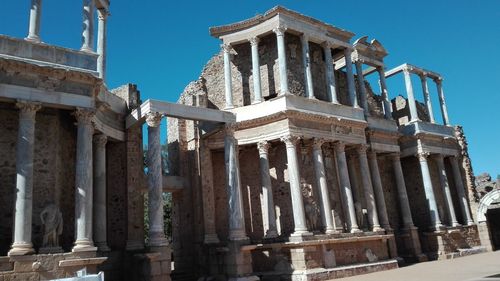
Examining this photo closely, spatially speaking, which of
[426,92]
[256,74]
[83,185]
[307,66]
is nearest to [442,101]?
[426,92]

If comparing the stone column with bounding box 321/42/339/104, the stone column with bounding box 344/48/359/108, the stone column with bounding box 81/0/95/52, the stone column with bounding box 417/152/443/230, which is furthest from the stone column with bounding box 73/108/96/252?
the stone column with bounding box 417/152/443/230

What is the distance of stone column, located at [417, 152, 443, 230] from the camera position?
2431cm

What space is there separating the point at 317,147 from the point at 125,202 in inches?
340

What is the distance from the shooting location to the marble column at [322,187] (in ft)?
62.0

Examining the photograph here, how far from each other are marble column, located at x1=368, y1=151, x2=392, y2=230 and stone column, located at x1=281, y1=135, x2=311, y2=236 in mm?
5970

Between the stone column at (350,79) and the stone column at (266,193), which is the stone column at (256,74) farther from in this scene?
the stone column at (350,79)

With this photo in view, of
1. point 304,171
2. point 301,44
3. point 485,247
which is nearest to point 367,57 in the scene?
point 301,44

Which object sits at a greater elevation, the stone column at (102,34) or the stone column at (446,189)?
the stone column at (102,34)

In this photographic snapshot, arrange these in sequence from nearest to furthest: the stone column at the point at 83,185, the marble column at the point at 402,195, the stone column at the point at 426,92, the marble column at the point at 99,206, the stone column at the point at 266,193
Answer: the stone column at the point at 83,185
the marble column at the point at 99,206
the stone column at the point at 266,193
the marble column at the point at 402,195
the stone column at the point at 426,92

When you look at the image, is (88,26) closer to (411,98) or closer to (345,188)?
(345,188)

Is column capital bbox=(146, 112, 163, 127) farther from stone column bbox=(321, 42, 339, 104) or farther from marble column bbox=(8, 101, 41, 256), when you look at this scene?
stone column bbox=(321, 42, 339, 104)

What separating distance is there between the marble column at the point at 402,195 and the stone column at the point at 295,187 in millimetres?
8362

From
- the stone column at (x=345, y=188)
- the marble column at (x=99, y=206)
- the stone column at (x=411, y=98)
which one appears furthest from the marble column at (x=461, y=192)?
the marble column at (x=99, y=206)

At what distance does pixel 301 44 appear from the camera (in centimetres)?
2172
